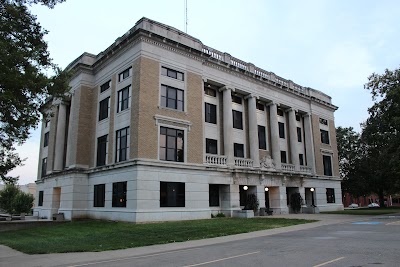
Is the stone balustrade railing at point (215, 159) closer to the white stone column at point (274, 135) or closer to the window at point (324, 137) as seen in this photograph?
the white stone column at point (274, 135)

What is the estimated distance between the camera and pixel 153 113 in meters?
26.9

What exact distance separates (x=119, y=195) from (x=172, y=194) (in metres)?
4.27

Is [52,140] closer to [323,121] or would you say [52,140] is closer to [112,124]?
[112,124]

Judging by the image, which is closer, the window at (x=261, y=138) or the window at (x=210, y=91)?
the window at (x=210, y=91)

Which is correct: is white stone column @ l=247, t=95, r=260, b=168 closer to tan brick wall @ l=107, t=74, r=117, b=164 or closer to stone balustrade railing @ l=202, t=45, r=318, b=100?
stone balustrade railing @ l=202, t=45, r=318, b=100

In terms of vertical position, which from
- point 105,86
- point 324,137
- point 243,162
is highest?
point 105,86

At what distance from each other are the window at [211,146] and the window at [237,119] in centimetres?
368

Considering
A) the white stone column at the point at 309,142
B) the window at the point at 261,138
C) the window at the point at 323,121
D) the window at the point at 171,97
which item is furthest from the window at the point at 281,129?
the window at the point at 171,97

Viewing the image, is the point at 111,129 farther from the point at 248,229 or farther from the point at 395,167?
the point at 395,167

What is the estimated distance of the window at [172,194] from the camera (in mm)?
26119

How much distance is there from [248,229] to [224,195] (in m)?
11.5

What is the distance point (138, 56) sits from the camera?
27.2 meters

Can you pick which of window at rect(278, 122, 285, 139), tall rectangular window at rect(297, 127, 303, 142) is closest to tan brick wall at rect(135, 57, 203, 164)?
window at rect(278, 122, 285, 139)

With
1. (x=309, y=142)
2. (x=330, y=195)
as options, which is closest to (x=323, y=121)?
(x=309, y=142)
